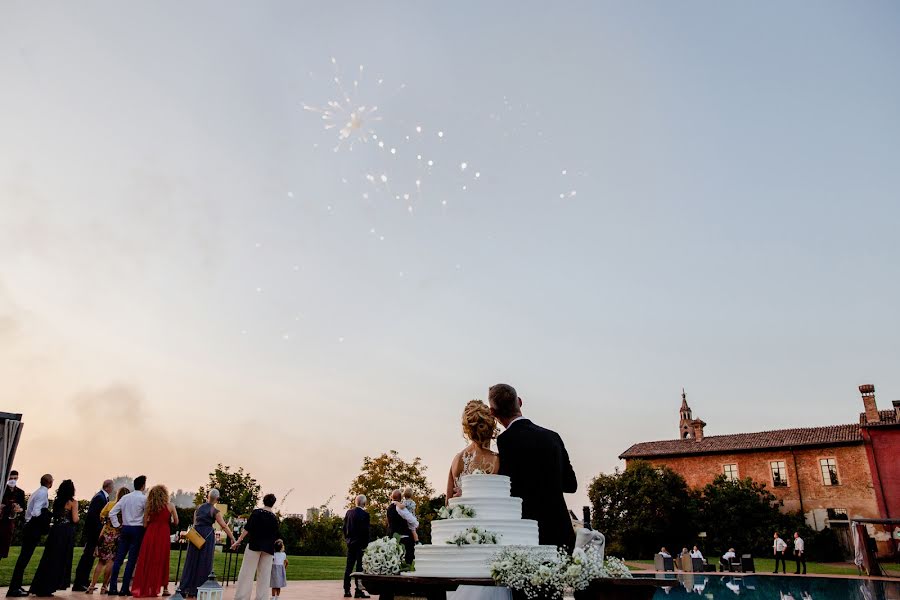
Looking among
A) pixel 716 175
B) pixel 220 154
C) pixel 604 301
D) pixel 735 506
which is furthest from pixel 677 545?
pixel 220 154

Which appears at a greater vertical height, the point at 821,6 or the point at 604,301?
the point at 821,6

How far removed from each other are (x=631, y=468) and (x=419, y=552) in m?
48.8

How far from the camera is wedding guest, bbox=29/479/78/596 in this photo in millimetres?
9508

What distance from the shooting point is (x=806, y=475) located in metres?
46.2

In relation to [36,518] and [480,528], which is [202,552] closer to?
[36,518]

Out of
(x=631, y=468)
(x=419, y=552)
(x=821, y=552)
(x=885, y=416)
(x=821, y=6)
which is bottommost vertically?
(x=821, y=552)

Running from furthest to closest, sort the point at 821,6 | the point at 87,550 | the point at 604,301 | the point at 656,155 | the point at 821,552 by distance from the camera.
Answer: the point at 821,552 < the point at 604,301 < the point at 656,155 < the point at 821,6 < the point at 87,550

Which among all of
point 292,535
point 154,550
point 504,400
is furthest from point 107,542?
point 292,535

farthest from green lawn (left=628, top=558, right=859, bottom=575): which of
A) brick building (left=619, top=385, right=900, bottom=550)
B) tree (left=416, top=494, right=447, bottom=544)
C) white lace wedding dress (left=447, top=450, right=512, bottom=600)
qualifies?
white lace wedding dress (left=447, top=450, right=512, bottom=600)

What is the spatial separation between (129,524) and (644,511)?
42472 mm

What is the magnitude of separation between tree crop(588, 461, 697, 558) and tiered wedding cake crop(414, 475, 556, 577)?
146 feet

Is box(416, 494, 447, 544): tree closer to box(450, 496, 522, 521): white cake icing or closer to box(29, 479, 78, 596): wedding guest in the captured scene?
box(29, 479, 78, 596): wedding guest

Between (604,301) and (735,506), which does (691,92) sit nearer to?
(604,301)

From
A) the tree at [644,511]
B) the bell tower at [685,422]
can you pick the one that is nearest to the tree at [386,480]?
the tree at [644,511]
